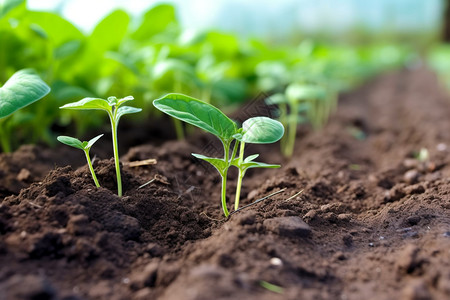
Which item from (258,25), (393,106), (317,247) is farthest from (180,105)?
(258,25)

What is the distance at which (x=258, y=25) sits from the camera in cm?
1820

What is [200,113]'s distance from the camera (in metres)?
1.42

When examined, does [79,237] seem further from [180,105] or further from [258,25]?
[258,25]

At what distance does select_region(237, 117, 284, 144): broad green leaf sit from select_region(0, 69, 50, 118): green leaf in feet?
2.40

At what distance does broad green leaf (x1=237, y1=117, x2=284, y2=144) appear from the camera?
51.4 inches

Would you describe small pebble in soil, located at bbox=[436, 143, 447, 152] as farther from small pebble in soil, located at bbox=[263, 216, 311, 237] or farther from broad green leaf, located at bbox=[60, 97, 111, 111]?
broad green leaf, located at bbox=[60, 97, 111, 111]

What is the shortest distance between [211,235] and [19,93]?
82cm

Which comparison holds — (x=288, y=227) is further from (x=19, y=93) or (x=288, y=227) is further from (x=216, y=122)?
(x=19, y=93)

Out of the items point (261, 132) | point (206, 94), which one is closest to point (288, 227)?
point (261, 132)

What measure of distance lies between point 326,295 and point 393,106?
4522 millimetres

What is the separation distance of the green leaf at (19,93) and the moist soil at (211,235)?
10.7 inches

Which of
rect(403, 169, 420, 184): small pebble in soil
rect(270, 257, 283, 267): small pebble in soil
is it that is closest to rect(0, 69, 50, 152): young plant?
rect(270, 257, 283, 267): small pebble in soil

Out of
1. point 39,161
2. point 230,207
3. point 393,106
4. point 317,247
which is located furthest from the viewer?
point 393,106

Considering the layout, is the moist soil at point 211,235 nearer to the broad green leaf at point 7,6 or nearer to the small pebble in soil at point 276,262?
the small pebble in soil at point 276,262
